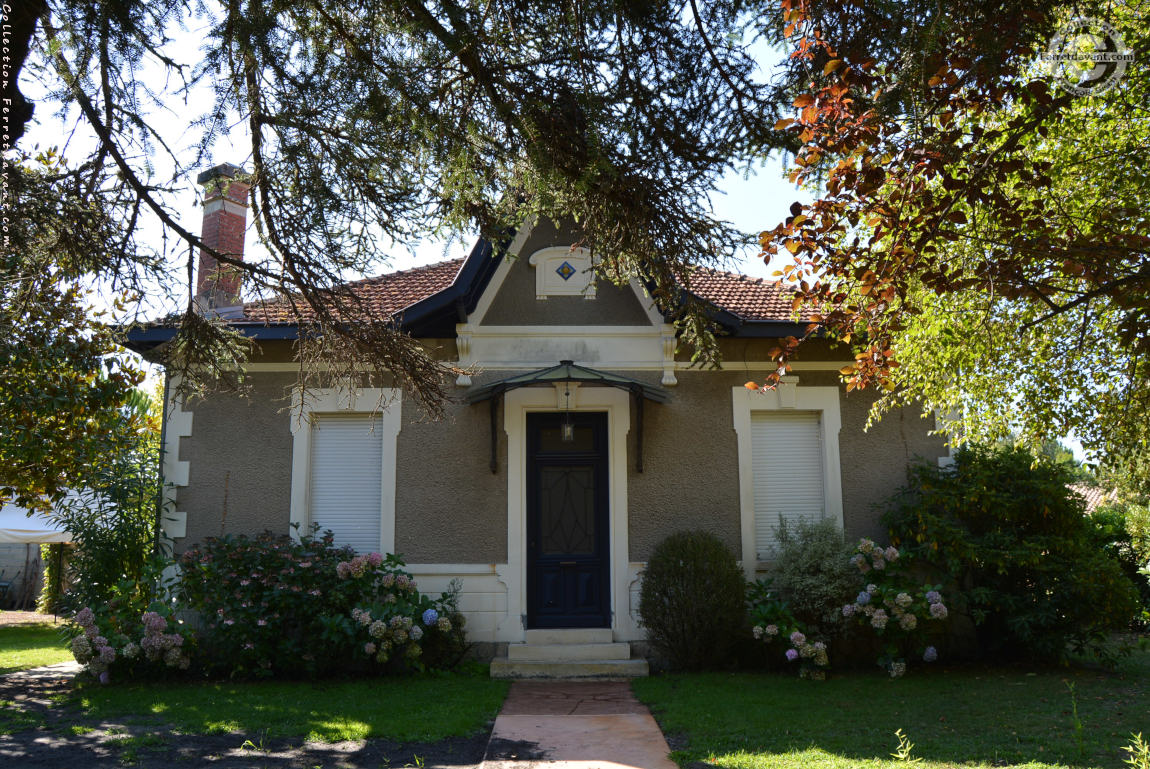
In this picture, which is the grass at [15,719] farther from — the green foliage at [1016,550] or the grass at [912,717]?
the green foliage at [1016,550]

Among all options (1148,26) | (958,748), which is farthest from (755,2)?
(958,748)

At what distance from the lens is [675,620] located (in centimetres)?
829

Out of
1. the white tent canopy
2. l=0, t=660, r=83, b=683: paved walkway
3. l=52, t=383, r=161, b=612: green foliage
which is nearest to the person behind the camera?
l=0, t=660, r=83, b=683: paved walkway

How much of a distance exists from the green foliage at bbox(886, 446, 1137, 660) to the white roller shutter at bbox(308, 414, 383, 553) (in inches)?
225

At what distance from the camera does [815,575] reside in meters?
8.53

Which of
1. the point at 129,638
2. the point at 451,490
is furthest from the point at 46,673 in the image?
the point at 451,490

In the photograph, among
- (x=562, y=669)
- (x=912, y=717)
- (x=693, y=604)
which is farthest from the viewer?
(x=562, y=669)

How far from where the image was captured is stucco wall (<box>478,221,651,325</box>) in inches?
376

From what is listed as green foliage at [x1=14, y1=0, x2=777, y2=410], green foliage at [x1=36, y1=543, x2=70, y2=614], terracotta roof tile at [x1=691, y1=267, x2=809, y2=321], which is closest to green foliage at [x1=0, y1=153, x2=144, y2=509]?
green foliage at [x1=14, y1=0, x2=777, y2=410]

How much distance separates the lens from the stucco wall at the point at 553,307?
31.3 feet

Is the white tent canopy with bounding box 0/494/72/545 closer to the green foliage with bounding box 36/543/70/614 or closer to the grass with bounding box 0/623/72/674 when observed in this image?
the green foliage with bounding box 36/543/70/614

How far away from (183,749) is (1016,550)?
759 centimetres

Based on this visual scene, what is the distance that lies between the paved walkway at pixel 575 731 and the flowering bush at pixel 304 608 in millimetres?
1330

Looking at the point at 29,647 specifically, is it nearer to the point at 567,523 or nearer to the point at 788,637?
the point at 567,523
